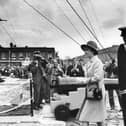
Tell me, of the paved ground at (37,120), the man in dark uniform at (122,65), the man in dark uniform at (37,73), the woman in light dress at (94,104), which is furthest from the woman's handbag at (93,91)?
the man in dark uniform at (37,73)

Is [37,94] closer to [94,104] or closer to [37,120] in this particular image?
[37,120]

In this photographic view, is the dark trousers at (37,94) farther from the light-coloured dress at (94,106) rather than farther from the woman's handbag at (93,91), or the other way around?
the woman's handbag at (93,91)

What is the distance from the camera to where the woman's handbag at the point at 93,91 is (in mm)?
4434

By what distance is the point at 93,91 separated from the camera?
4.45m

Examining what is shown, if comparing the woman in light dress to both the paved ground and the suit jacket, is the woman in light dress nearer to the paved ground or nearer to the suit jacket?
the suit jacket

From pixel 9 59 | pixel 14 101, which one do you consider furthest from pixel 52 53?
pixel 14 101

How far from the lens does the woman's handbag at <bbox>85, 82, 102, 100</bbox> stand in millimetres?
4434

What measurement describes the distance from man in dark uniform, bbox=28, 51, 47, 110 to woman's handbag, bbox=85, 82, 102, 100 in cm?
366

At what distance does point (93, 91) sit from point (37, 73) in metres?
3.85

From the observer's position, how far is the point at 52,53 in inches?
2928

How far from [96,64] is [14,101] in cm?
729

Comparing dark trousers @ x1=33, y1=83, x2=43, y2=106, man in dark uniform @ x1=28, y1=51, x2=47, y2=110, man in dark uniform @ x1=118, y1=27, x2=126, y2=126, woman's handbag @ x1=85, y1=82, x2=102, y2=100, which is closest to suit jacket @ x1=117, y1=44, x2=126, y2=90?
man in dark uniform @ x1=118, y1=27, x2=126, y2=126

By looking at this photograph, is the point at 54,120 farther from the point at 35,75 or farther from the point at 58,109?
the point at 35,75

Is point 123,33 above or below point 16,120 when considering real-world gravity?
above
